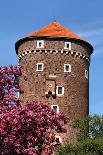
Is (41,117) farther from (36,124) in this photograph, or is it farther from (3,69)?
(3,69)

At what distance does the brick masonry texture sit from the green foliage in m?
5.34

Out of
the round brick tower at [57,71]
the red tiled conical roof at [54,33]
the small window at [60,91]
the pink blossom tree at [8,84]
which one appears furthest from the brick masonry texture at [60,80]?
the pink blossom tree at [8,84]

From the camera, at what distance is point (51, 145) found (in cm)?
1697

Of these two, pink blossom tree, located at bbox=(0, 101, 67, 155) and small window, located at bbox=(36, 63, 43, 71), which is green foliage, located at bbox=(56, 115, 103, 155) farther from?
pink blossom tree, located at bbox=(0, 101, 67, 155)

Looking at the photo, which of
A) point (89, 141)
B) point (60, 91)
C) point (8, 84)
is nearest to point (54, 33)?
point (60, 91)

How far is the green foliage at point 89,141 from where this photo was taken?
29.6 metres

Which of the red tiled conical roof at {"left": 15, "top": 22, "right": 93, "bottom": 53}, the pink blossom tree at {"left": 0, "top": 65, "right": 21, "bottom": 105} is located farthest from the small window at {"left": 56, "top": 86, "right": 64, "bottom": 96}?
the pink blossom tree at {"left": 0, "top": 65, "right": 21, "bottom": 105}

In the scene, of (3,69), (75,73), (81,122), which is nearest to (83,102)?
(75,73)

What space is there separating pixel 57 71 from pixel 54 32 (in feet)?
14.1

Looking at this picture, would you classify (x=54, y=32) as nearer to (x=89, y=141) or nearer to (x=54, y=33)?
(x=54, y=33)

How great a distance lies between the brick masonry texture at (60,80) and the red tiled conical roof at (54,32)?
691 mm

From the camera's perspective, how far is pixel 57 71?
40625mm

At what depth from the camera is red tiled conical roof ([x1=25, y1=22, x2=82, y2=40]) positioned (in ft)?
139

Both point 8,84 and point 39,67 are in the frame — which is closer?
point 8,84
